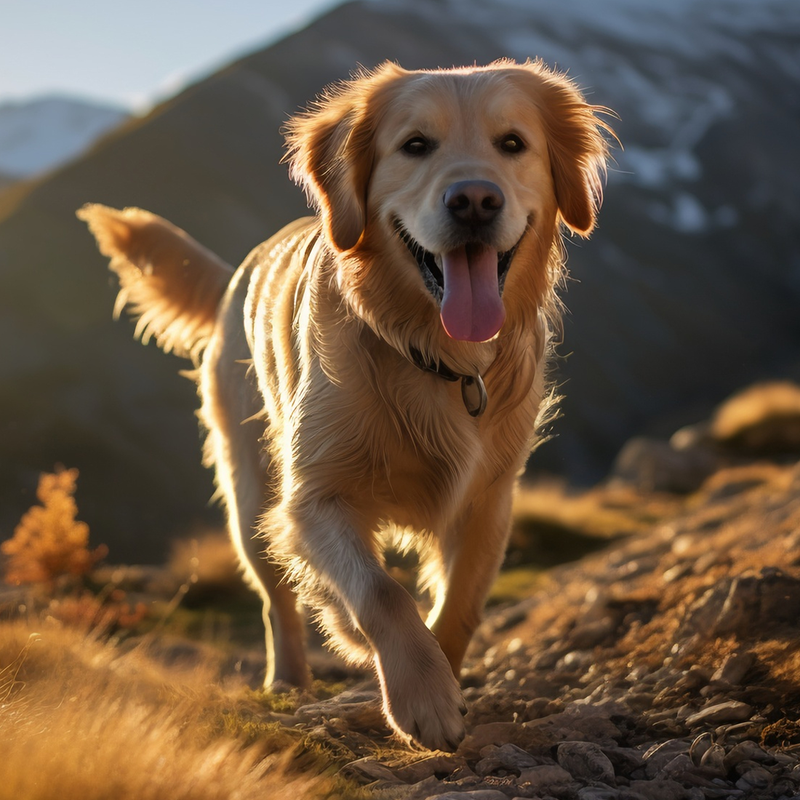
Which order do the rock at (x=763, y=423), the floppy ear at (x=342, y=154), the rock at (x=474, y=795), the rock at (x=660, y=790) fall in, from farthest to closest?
the rock at (x=763, y=423)
the floppy ear at (x=342, y=154)
the rock at (x=660, y=790)
the rock at (x=474, y=795)

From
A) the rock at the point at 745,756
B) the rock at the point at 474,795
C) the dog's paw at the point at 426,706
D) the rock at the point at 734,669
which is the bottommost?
the rock at the point at 734,669

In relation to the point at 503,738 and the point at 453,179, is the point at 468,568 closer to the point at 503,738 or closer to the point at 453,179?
the point at 503,738

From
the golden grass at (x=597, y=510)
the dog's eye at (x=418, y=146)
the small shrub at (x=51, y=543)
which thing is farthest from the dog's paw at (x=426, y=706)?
the golden grass at (x=597, y=510)

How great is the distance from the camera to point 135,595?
8805mm

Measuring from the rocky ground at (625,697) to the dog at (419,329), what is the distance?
12.6 inches

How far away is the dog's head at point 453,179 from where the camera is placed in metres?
2.99

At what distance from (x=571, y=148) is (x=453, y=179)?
0.76 metres

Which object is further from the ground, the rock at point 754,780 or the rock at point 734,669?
the rock at point 754,780

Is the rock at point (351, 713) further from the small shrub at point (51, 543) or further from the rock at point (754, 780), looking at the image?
the small shrub at point (51, 543)

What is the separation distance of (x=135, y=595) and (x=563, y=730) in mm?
6700

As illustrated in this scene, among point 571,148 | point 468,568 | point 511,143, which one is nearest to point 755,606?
point 468,568

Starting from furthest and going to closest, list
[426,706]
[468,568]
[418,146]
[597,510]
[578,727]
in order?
[597,510], [468,568], [418,146], [578,727], [426,706]

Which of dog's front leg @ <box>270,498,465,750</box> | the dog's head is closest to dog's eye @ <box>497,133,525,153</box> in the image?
the dog's head

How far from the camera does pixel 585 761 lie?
264 cm
